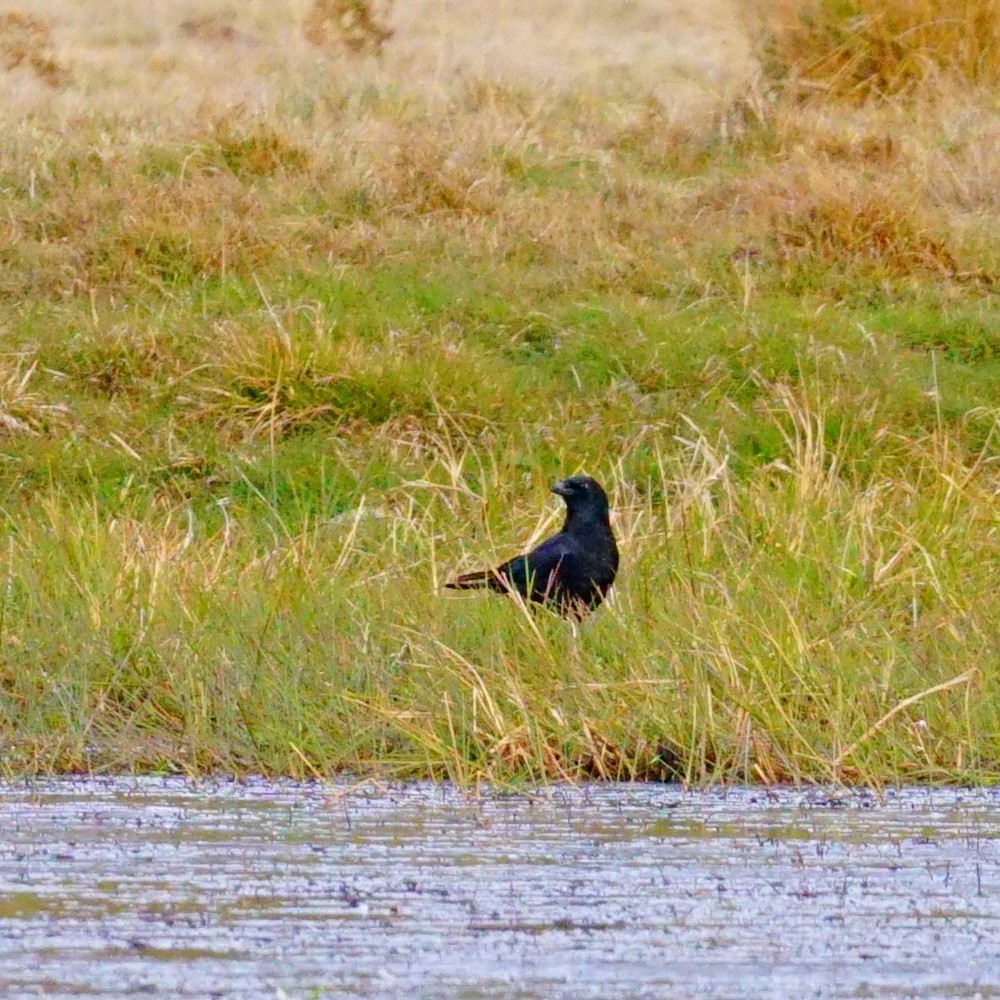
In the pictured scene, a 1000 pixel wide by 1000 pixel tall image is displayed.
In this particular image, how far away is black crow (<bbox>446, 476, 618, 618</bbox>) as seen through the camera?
6.30m

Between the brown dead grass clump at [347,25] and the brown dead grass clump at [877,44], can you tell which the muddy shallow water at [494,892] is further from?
the brown dead grass clump at [347,25]

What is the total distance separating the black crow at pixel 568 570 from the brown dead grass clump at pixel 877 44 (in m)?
8.72

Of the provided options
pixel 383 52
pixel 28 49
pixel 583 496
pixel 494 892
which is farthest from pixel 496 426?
pixel 383 52

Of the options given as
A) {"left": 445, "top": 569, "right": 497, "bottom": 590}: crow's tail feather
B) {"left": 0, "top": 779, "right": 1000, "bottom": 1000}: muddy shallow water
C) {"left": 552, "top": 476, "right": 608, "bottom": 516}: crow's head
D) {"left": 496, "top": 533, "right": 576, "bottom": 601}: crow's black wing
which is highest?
{"left": 0, "top": 779, "right": 1000, "bottom": 1000}: muddy shallow water

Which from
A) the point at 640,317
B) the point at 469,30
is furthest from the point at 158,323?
the point at 469,30

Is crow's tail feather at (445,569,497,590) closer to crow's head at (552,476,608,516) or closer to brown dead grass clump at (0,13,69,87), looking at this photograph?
crow's head at (552,476,608,516)

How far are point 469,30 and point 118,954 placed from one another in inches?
924

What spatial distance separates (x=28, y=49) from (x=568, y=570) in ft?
41.3

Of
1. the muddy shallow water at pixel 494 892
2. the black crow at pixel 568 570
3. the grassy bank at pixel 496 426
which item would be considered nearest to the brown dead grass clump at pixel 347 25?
the grassy bank at pixel 496 426

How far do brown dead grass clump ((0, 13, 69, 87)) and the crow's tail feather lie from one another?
36.6ft

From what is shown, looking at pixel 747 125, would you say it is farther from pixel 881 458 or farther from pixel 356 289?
pixel 881 458

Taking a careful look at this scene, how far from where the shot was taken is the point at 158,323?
10.5 m

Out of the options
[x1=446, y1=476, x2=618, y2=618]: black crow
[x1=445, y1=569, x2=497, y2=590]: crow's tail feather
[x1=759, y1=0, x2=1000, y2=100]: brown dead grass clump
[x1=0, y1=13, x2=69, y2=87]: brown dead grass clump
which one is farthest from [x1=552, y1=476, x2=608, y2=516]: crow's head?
[x1=0, y1=13, x2=69, y2=87]: brown dead grass clump

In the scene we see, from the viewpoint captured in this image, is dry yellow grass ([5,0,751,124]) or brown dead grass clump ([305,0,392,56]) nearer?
dry yellow grass ([5,0,751,124])
